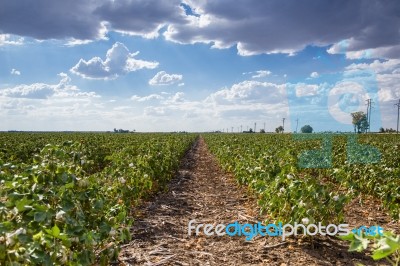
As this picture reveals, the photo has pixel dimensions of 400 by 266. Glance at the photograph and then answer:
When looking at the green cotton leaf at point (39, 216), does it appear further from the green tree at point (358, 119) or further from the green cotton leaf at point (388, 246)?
the green tree at point (358, 119)

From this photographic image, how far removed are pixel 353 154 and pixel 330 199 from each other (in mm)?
8353

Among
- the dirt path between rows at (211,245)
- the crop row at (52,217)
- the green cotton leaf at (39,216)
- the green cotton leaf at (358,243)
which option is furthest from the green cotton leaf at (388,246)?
Answer: the dirt path between rows at (211,245)

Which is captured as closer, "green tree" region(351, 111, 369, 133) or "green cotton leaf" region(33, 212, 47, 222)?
"green cotton leaf" region(33, 212, 47, 222)

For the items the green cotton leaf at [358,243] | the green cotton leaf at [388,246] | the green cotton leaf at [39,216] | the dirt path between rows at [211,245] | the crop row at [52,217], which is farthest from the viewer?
the dirt path between rows at [211,245]

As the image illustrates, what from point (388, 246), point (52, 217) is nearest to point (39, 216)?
point (52, 217)

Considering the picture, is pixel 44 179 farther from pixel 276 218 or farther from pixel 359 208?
pixel 359 208

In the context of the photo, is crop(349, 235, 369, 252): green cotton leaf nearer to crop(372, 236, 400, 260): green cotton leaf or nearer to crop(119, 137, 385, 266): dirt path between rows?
crop(372, 236, 400, 260): green cotton leaf

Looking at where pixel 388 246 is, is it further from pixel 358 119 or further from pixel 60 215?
pixel 358 119

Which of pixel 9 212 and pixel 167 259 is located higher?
pixel 9 212

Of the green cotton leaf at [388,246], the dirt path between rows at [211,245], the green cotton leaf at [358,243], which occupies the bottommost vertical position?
the dirt path between rows at [211,245]

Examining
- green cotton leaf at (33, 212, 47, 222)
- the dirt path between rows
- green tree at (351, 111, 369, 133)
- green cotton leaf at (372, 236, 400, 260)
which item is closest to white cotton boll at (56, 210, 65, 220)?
green cotton leaf at (33, 212, 47, 222)

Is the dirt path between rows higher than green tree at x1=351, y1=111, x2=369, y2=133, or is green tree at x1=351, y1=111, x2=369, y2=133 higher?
green tree at x1=351, y1=111, x2=369, y2=133

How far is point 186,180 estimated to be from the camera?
1289 cm

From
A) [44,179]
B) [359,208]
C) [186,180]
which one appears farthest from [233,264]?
[186,180]
